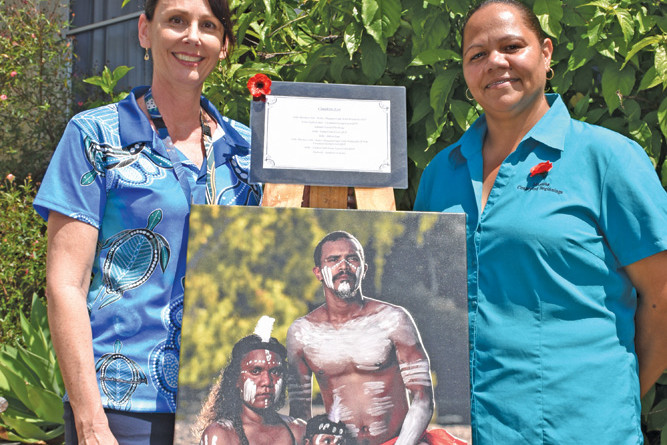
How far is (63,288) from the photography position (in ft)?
5.66

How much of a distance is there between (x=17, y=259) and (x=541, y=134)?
4054mm

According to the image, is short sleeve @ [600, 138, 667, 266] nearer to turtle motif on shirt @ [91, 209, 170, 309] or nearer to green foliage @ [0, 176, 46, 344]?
turtle motif on shirt @ [91, 209, 170, 309]

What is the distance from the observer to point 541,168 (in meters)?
1.88

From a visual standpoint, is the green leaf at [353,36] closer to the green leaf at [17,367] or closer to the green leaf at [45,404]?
the green leaf at [45,404]

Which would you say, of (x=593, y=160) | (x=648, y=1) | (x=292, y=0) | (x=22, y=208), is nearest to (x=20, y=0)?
(x=22, y=208)

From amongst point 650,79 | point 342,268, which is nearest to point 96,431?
point 342,268

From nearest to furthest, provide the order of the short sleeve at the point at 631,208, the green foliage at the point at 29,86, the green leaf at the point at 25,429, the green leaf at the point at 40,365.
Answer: the short sleeve at the point at 631,208 < the green leaf at the point at 25,429 < the green leaf at the point at 40,365 < the green foliage at the point at 29,86

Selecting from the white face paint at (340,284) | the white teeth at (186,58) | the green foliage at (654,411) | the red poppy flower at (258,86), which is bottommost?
the green foliage at (654,411)

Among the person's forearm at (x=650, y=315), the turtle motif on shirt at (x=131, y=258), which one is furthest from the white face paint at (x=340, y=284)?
the person's forearm at (x=650, y=315)

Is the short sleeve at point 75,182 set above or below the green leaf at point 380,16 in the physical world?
below

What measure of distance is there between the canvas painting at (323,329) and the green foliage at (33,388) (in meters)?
2.44

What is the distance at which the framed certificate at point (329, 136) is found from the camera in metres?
1.85

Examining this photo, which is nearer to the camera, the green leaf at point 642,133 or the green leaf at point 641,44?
the green leaf at point 641,44

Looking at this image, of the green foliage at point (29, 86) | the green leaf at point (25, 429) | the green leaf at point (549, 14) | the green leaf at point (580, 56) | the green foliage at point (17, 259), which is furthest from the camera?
the green foliage at point (29, 86)
